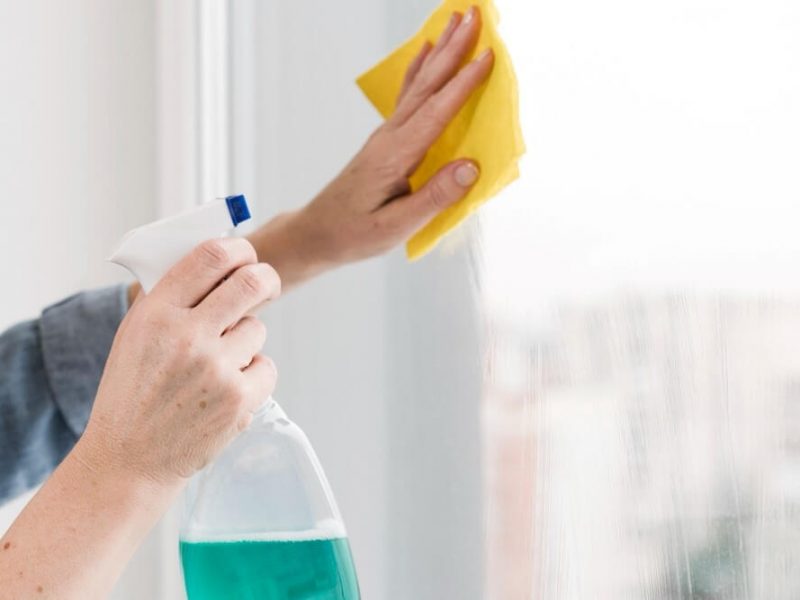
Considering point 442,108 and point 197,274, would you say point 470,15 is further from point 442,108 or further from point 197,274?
point 197,274

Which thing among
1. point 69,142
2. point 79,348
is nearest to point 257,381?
point 79,348

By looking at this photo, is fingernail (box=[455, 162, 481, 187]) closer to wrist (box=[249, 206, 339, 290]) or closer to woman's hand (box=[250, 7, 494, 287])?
woman's hand (box=[250, 7, 494, 287])

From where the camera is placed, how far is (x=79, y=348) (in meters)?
0.70

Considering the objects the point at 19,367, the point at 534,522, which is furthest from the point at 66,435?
the point at 534,522

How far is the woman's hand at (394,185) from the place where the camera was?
547 millimetres

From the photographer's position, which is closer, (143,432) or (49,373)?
(143,432)

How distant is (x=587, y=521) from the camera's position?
551 millimetres

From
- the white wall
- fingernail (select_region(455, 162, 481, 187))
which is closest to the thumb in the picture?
fingernail (select_region(455, 162, 481, 187))

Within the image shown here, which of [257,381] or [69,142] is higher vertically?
[69,142]

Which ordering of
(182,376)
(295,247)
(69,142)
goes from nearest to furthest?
(182,376) → (295,247) → (69,142)

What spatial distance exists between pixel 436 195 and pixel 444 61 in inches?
2.8

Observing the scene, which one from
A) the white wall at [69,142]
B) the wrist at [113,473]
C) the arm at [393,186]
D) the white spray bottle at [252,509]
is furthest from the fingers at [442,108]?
the white wall at [69,142]

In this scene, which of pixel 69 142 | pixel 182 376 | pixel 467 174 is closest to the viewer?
pixel 182 376

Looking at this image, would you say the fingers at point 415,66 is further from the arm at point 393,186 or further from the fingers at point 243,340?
the fingers at point 243,340
